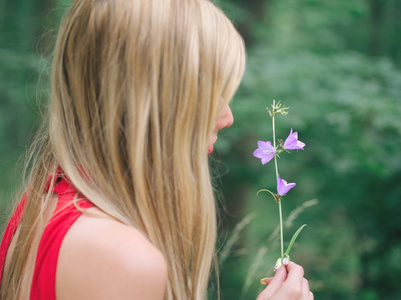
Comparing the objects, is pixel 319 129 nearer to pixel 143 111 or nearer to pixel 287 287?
pixel 287 287

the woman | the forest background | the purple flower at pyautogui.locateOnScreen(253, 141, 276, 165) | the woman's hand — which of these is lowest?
the forest background

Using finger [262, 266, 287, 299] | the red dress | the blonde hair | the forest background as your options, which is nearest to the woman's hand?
finger [262, 266, 287, 299]

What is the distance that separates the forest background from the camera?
3.34 m

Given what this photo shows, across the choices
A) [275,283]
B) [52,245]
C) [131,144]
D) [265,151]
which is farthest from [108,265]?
[265,151]

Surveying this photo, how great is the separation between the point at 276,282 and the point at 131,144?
46 cm

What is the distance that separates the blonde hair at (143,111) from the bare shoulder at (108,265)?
8cm

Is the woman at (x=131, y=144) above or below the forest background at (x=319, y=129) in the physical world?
above

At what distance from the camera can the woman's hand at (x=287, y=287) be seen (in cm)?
117

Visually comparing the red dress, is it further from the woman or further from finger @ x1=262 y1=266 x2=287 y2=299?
finger @ x1=262 y1=266 x2=287 y2=299

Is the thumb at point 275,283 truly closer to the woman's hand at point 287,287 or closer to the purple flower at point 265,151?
the woman's hand at point 287,287

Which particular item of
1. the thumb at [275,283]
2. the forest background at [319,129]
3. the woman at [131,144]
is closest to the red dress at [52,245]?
the woman at [131,144]

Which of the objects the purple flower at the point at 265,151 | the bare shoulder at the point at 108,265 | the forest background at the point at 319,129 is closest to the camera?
the bare shoulder at the point at 108,265

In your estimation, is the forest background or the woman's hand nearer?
the woman's hand

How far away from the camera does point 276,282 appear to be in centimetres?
120
